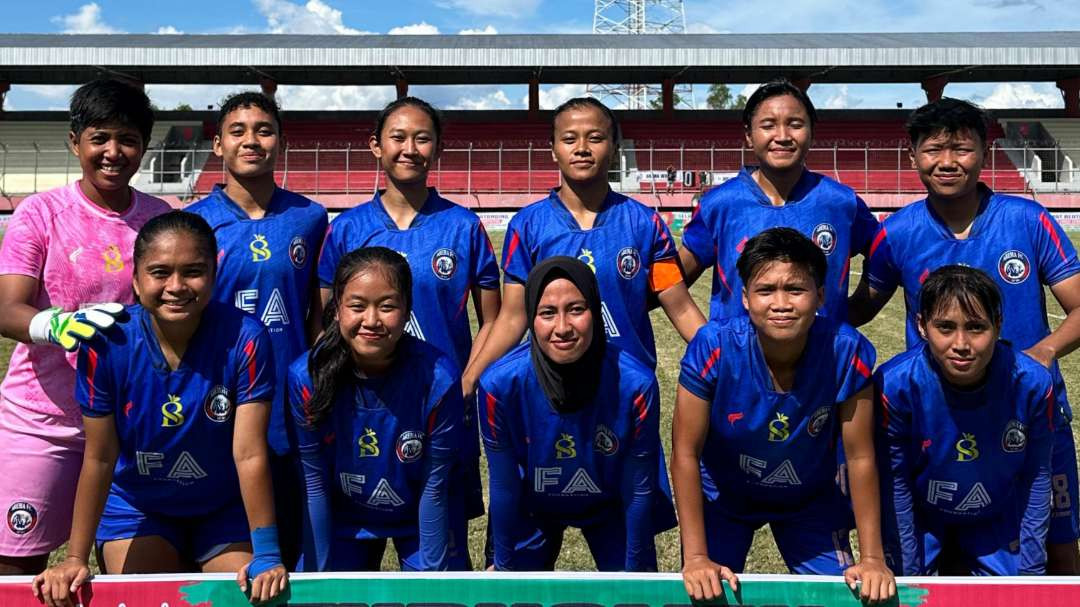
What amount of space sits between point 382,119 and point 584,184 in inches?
32.2

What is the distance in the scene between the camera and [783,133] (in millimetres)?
3256

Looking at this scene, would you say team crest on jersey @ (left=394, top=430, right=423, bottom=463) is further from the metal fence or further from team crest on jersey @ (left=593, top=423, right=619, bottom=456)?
the metal fence

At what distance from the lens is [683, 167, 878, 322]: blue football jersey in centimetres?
330

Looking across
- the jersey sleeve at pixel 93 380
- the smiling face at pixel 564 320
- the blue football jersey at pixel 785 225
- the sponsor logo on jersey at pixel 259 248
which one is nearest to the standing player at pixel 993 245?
the blue football jersey at pixel 785 225

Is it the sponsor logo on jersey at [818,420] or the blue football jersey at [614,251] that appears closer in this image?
the sponsor logo on jersey at [818,420]

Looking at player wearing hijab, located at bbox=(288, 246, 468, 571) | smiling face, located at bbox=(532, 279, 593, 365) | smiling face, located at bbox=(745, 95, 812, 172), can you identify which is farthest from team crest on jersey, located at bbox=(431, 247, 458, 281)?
smiling face, located at bbox=(745, 95, 812, 172)

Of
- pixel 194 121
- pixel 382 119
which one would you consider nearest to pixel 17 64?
pixel 194 121

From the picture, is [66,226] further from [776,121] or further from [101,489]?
[776,121]

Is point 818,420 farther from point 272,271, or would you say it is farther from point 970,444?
point 272,271

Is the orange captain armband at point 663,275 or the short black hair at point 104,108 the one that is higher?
the short black hair at point 104,108

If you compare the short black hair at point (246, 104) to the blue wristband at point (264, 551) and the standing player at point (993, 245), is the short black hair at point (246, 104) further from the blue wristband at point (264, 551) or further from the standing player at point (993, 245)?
the standing player at point (993, 245)

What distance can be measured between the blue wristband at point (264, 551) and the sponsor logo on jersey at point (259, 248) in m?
0.98

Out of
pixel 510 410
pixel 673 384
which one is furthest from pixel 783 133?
pixel 673 384

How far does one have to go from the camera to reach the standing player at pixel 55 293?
283 cm
